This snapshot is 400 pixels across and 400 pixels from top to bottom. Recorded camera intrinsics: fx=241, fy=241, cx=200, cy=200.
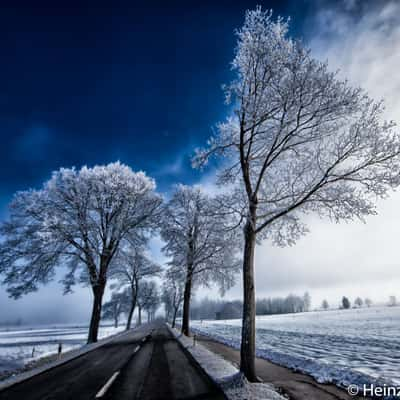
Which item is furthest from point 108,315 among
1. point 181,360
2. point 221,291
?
point 181,360

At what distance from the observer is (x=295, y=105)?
8.20 metres

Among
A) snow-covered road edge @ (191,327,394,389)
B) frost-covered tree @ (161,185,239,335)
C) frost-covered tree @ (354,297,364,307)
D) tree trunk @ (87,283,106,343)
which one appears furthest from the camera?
frost-covered tree @ (354,297,364,307)

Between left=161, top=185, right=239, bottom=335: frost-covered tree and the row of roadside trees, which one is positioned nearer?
the row of roadside trees

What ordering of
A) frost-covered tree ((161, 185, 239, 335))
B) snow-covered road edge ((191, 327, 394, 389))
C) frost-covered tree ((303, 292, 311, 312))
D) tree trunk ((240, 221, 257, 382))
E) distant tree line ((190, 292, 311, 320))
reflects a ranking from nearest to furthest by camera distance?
snow-covered road edge ((191, 327, 394, 389)), tree trunk ((240, 221, 257, 382)), frost-covered tree ((161, 185, 239, 335)), distant tree line ((190, 292, 311, 320)), frost-covered tree ((303, 292, 311, 312))

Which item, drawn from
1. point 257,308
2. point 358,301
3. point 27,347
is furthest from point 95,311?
point 358,301

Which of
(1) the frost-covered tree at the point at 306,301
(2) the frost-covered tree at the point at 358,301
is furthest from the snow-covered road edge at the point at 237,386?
(2) the frost-covered tree at the point at 358,301

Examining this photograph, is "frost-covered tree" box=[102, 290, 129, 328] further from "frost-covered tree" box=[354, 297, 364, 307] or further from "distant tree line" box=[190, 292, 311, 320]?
"frost-covered tree" box=[354, 297, 364, 307]

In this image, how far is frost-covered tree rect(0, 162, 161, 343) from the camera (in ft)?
49.3

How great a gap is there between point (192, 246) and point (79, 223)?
8922 millimetres

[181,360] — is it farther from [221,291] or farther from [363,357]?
[221,291]

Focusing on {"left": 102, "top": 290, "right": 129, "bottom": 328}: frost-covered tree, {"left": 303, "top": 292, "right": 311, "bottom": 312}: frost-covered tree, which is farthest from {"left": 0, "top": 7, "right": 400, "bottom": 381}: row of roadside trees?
{"left": 303, "top": 292, "right": 311, "bottom": 312}: frost-covered tree

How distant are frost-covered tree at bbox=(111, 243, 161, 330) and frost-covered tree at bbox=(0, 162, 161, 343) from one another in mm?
1253

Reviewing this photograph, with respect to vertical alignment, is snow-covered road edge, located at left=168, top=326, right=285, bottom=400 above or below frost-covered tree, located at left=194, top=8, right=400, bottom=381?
below

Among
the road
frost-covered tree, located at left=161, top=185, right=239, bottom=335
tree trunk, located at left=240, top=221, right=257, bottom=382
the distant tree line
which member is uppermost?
frost-covered tree, located at left=161, top=185, right=239, bottom=335
